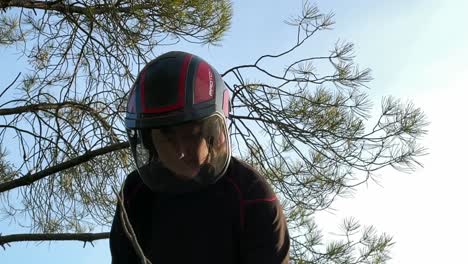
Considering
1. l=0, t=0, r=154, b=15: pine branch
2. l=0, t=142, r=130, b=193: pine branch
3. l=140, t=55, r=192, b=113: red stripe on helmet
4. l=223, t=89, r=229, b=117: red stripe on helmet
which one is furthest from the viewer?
l=0, t=0, r=154, b=15: pine branch

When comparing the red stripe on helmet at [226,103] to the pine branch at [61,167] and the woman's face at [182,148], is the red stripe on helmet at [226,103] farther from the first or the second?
the pine branch at [61,167]

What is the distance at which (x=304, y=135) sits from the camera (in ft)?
11.5

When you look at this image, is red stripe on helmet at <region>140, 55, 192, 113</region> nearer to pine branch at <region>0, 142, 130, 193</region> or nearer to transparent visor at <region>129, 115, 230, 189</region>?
transparent visor at <region>129, 115, 230, 189</region>

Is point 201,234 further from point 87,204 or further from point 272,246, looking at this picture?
point 87,204

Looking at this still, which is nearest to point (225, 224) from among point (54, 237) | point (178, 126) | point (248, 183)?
point (248, 183)

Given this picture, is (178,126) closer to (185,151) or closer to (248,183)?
(185,151)

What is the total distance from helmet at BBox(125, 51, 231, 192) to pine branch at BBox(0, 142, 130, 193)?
1.20 m

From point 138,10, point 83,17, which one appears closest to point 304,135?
point 138,10

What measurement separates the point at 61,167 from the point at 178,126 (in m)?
1.88

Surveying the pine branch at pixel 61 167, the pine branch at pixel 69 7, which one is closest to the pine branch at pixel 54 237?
the pine branch at pixel 61 167

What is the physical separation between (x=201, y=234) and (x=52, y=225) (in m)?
2.43

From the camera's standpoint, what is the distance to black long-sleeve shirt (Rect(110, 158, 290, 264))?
55.3 inches

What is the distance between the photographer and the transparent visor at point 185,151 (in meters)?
1.38

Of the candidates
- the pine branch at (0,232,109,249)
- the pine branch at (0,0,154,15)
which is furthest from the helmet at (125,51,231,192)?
the pine branch at (0,0,154,15)
